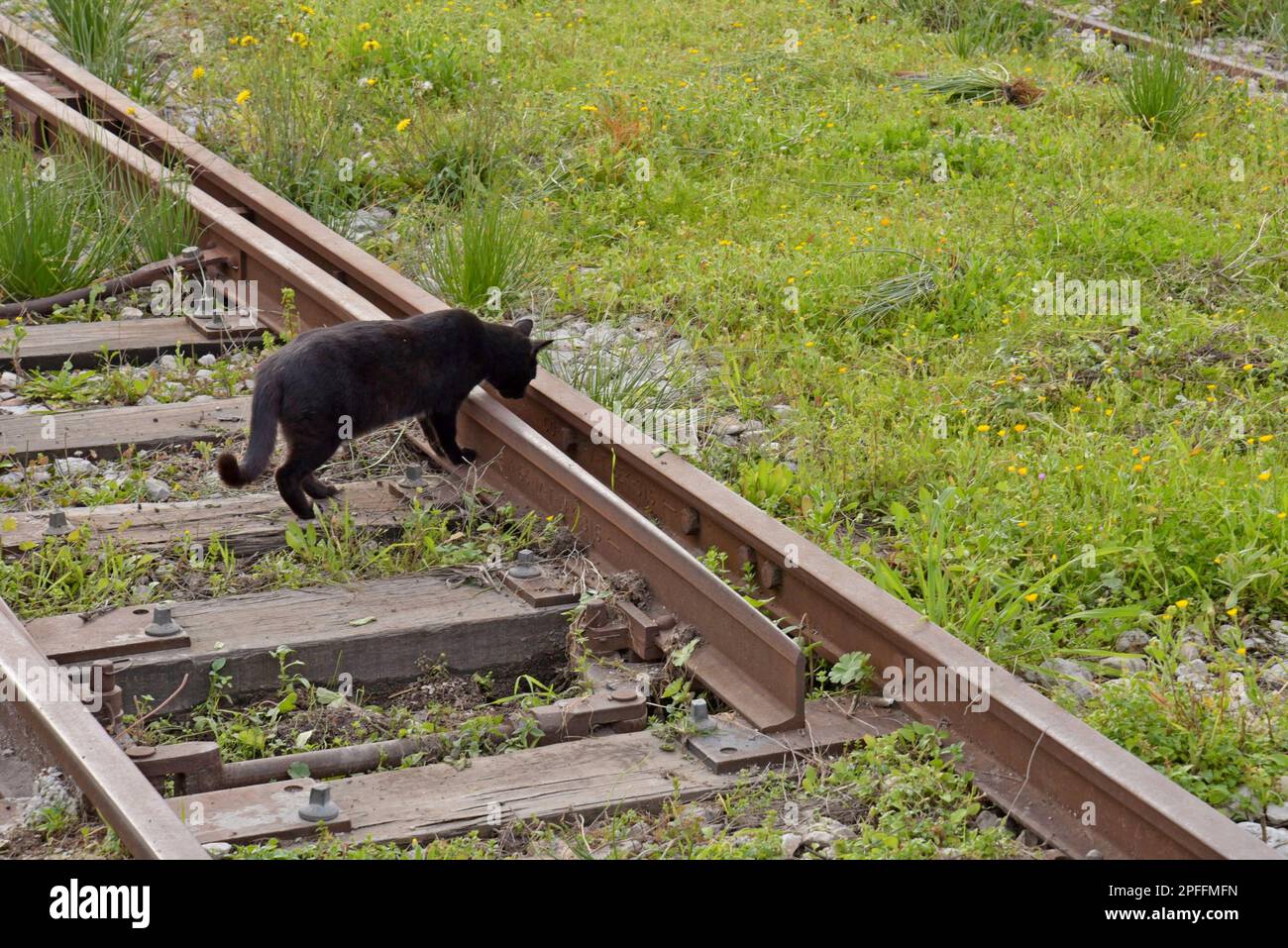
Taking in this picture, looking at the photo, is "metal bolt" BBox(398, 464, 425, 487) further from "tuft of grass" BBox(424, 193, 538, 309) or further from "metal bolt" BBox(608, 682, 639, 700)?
"tuft of grass" BBox(424, 193, 538, 309)

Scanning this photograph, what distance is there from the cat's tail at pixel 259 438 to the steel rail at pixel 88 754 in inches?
39.4

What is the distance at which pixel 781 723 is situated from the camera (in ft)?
13.7

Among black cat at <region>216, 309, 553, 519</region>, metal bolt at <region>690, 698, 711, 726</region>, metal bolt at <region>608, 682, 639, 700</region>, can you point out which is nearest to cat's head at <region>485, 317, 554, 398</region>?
black cat at <region>216, 309, 553, 519</region>

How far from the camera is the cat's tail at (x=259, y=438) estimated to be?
5.00m

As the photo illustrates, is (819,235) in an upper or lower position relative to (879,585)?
Answer: upper

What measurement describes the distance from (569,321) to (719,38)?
4.87 metres

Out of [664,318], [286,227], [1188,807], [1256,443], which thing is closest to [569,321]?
[664,318]

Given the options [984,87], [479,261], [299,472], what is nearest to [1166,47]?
[984,87]

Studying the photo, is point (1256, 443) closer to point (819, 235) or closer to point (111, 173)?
point (819, 235)

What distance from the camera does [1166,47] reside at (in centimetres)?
1038

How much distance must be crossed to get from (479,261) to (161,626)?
10.1ft

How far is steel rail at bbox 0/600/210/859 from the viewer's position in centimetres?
326

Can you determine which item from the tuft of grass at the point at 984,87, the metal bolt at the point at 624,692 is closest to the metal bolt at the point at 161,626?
the metal bolt at the point at 624,692

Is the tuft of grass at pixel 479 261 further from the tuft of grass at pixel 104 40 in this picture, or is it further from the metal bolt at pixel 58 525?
the tuft of grass at pixel 104 40
